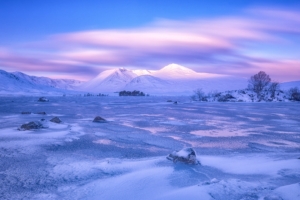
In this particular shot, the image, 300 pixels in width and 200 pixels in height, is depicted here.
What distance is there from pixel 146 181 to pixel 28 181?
2546 millimetres

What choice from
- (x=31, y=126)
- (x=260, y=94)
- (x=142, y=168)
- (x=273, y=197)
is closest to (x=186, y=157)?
(x=142, y=168)

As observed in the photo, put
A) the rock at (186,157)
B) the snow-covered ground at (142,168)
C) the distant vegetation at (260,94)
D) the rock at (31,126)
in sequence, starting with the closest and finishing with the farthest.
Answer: the snow-covered ground at (142,168) → the rock at (186,157) → the rock at (31,126) → the distant vegetation at (260,94)

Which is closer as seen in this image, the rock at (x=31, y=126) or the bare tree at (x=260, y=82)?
the rock at (x=31, y=126)

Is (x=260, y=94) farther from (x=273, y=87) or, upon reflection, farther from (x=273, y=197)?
(x=273, y=197)

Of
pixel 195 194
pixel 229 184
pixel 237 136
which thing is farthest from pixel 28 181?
pixel 237 136

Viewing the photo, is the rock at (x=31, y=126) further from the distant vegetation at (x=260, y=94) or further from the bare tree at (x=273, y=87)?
the bare tree at (x=273, y=87)

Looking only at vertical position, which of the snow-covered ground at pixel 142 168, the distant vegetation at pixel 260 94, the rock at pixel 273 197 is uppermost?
the distant vegetation at pixel 260 94

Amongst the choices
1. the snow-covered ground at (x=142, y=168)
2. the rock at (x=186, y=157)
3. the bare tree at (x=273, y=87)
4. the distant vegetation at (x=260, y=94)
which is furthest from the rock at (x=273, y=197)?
the bare tree at (x=273, y=87)

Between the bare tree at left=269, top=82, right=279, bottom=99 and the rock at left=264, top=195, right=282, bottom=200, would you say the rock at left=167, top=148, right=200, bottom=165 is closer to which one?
the rock at left=264, top=195, right=282, bottom=200

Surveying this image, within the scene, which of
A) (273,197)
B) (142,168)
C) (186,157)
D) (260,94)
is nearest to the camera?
(273,197)

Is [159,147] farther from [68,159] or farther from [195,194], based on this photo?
[195,194]

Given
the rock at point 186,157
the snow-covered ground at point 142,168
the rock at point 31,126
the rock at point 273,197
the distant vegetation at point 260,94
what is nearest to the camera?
the rock at point 273,197

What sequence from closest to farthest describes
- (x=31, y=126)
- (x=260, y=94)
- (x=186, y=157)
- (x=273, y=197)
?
(x=273, y=197) < (x=186, y=157) < (x=31, y=126) < (x=260, y=94)

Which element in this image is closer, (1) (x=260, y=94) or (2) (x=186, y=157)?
(2) (x=186, y=157)
